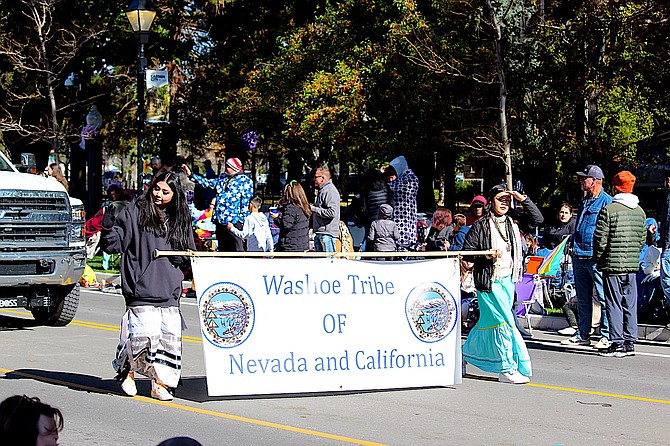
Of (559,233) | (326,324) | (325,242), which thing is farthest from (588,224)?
(326,324)

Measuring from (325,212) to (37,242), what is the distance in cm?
408

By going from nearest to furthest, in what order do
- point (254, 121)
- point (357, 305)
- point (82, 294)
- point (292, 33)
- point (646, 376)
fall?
point (357, 305) → point (646, 376) → point (82, 294) → point (292, 33) → point (254, 121)

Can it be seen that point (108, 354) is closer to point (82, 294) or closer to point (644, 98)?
point (82, 294)

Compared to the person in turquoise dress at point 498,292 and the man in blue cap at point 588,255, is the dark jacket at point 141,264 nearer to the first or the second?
the person in turquoise dress at point 498,292

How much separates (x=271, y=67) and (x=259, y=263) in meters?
26.0

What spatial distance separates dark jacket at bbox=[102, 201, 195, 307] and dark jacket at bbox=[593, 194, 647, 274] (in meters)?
5.29

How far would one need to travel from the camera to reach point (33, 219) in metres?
12.6

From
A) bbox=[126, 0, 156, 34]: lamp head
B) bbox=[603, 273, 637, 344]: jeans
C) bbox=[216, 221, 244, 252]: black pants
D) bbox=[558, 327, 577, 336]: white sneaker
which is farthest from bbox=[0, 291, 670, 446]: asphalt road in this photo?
bbox=[126, 0, 156, 34]: lamp head

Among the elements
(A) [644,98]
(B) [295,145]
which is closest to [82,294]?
(A) [644,98]

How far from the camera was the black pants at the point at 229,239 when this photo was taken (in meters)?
15.6

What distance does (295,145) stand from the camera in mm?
37094

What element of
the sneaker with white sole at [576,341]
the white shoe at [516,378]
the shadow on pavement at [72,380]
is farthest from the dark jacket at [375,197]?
the shadow on pavement at [72,380]

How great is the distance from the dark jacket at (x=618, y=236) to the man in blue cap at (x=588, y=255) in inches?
8.4

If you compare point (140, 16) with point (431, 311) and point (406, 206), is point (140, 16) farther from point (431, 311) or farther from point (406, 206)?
point (431, 311)
